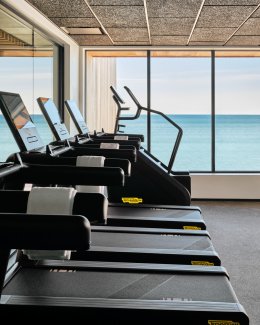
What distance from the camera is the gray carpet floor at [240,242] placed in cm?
317

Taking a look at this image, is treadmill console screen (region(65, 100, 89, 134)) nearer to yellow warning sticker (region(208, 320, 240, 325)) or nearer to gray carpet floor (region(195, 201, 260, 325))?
gray carpet floor (region(195, 201, 260, 325))

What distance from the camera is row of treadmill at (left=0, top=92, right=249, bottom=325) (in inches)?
42.8

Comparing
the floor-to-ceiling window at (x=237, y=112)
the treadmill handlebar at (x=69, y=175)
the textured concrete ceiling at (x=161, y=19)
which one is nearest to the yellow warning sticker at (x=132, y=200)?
the textured concrete ceiling at (x=161, y=19)

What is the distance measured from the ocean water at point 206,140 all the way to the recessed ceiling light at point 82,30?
812 inches

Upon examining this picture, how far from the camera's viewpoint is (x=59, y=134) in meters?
3.20

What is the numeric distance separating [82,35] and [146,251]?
3.63 metres

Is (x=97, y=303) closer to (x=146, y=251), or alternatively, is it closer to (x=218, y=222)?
(x=146, y=251)

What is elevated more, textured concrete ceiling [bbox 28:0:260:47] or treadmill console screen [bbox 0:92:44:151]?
textured concrete ceiling [bbox 28:0:260:47]

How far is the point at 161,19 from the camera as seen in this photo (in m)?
4.82

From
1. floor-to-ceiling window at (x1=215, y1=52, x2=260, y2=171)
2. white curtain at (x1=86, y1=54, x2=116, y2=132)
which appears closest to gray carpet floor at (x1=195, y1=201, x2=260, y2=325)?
white curtain at (x1=86, y1=54, x2=116, y2=132)

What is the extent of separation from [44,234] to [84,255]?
1825 mm

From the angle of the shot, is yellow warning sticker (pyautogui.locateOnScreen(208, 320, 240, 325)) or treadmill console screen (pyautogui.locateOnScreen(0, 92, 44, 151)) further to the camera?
treadmill console screen (pyautogui.locateOnScreen(0, 92, 44, 151))

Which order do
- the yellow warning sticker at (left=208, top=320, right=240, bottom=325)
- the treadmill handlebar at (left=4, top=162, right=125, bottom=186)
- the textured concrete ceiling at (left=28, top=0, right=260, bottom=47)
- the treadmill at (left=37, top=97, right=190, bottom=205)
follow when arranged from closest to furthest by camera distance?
the yellow warning sticker at (left=208, top=320, right=240, bottom=325) → the treadmill handlebar at (left=4, top=162, right=125, bottom=186) → the textured concrete ceiling at (left=28, top=0, right=260, bottom=47) → the treadmill at (left=37, top=97, right=190, bottom=205)

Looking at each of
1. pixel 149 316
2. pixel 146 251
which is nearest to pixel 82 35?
pixel 146 251
